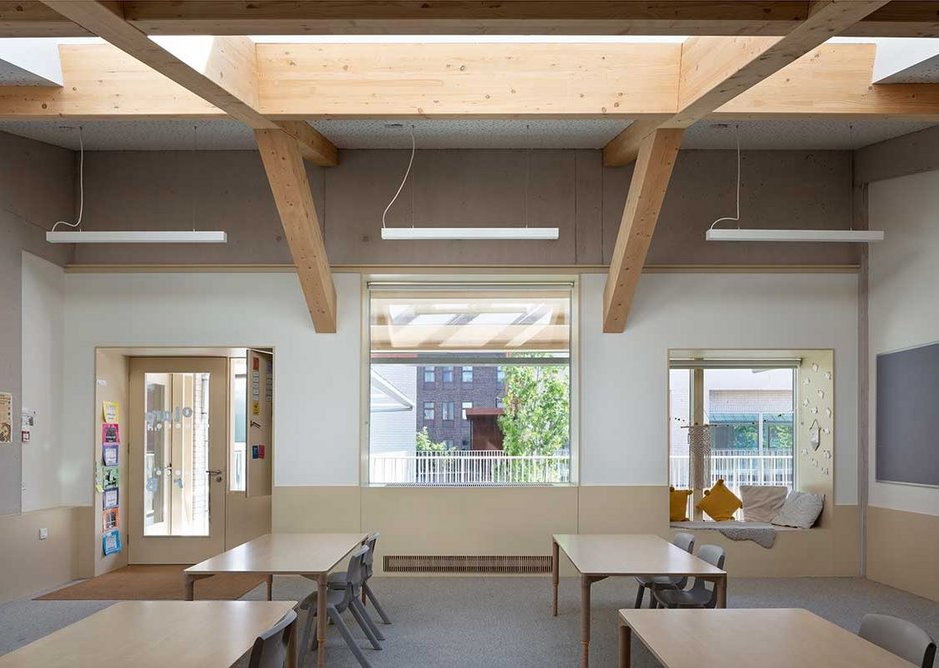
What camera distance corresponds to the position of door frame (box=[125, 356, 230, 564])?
1007 cm

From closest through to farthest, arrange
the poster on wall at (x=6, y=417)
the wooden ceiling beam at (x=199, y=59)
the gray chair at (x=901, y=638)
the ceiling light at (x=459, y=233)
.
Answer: the gray chair at (x=901, y=638) → the wooden ceiling beam at (x=199, y=59) → the ceiling light at (x=459, y=233) → the poster on wall at (x=6, y=417)

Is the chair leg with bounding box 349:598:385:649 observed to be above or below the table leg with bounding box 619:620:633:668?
below

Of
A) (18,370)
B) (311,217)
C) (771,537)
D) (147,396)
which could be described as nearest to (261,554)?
(311,217)

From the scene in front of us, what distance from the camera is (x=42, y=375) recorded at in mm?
9086

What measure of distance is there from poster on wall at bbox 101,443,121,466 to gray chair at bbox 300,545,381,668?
3.90 meters

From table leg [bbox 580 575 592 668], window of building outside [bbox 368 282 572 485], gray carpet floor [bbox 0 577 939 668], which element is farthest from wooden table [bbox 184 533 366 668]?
window of building outside [bbox 368 282 572 485]

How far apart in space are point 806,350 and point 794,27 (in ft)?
17.6

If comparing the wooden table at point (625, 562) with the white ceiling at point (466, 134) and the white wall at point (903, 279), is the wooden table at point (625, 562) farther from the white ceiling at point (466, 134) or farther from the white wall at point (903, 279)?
the white ceiling at point (466, 134)

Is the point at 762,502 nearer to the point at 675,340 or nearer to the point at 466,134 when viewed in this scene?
the point at 675,340

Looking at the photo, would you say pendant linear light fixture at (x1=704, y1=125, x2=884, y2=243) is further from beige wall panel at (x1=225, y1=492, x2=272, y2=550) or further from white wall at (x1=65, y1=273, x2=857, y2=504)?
beige wall panel at (x1=225, y1=492, x2=272, y2=550)

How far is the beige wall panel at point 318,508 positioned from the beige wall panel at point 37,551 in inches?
73.3

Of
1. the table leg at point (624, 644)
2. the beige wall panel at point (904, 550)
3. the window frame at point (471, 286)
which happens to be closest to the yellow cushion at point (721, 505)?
the beige wall panel at point (904, 550)

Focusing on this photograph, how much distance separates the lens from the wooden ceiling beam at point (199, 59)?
4492 millimetres

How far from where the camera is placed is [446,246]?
31.1ft
